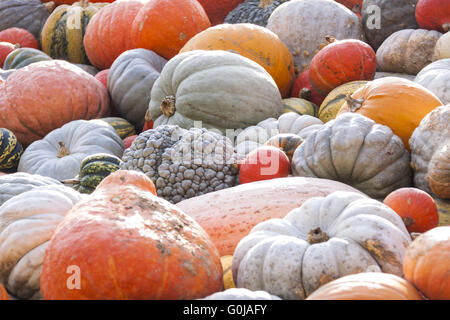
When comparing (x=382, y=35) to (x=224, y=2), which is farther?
(x=224, y=2)

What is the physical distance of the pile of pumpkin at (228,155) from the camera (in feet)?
6.28

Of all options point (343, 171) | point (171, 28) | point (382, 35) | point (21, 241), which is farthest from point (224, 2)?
point (21, 241)

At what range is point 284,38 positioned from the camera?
5.72m

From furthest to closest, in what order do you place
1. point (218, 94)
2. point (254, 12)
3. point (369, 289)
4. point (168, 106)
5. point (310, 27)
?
point (254, 12) < point (310, 27) < point (168, 106) < point (218, 94) < point (369, 289)

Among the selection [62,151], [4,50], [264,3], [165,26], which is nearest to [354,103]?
[62,151]

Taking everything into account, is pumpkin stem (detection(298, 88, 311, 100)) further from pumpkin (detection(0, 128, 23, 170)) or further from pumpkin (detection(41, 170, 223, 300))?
pumpkin (detection(41, 170, 223, 300))

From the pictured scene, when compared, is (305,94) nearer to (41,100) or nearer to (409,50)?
(409,50)

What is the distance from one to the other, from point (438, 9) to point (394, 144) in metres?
2.34

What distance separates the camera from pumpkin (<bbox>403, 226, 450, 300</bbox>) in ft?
5.79

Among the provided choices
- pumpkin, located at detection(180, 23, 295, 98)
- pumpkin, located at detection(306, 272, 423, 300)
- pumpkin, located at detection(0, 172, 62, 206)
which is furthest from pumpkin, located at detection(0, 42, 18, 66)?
pumpkin, located at detection(306, 272, 423, 300)

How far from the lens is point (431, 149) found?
310 centimetres

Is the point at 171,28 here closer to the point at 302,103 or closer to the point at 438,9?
the point at 302,103

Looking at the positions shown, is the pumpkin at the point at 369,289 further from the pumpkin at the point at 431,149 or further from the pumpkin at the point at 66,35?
the pumpkin at the point at 66,35

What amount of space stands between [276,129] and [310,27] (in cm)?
191
